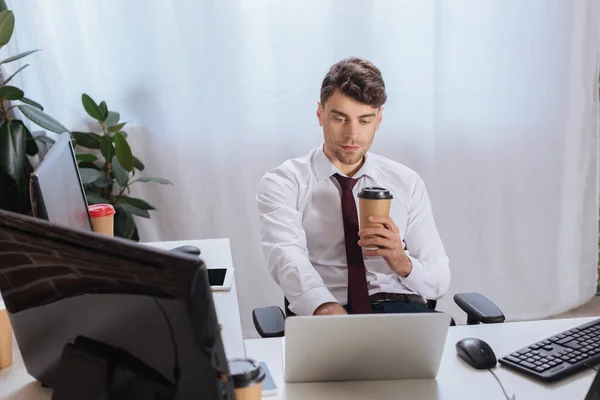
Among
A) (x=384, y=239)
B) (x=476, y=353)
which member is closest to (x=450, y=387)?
(x=476, y=353)

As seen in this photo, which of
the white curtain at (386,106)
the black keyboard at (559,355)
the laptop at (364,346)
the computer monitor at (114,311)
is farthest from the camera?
the white curtain at (386,106)

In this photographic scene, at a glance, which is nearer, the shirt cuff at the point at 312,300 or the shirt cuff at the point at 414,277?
the shirt cuff at the point at 312,300

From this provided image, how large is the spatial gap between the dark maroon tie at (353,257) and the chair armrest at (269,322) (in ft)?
1.05

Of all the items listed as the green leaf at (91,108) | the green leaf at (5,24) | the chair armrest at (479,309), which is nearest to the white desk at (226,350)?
the chair armrest at (479,309)

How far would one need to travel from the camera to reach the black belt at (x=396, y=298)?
2188 mm

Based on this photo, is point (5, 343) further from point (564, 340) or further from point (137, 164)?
point (137, 164)

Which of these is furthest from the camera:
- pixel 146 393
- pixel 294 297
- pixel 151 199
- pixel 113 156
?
pixel 151 199

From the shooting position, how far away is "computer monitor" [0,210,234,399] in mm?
828

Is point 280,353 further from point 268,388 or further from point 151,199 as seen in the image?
point 151,199

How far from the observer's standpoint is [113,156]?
296 centimetres

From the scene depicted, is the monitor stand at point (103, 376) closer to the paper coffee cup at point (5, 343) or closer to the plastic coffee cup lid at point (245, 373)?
the plastic coffee cup lid at point (245, 373)

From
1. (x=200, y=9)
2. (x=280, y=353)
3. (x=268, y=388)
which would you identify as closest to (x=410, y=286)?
(x=280, y=353)

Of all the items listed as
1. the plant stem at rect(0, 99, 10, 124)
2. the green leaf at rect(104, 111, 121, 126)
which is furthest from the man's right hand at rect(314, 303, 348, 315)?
the plant stem at rect(0, 99, 10, 124)

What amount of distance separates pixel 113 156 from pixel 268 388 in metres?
1.80
